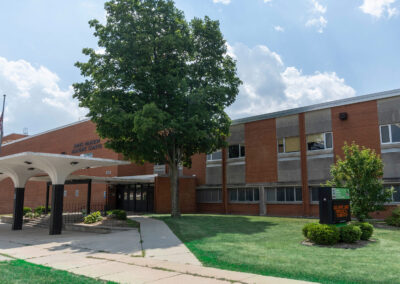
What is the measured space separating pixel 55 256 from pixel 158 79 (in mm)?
14284

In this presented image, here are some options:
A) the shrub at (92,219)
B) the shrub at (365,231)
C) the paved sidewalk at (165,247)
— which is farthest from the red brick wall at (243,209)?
the shrub at (365,231)

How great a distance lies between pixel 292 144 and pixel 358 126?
17.4 ft

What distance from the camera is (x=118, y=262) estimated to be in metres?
9.88

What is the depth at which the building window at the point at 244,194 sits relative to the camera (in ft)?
98.2

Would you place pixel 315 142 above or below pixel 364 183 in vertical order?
above

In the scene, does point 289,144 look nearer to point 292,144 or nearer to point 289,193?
point 292,144

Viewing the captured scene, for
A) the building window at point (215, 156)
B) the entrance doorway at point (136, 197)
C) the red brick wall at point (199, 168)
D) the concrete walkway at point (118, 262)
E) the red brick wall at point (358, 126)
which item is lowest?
the concrete walkway at point (118, 262)

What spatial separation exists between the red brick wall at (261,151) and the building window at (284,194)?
0.94 meters

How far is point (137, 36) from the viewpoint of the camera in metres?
22.2

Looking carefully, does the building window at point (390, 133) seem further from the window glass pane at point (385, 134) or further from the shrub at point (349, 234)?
the shrub at point (349, 234)

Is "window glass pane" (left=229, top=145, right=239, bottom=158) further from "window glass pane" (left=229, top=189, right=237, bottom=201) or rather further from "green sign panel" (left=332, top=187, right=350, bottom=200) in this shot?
"green sign panel" (left=332, top=187, right=350, bottom=200)

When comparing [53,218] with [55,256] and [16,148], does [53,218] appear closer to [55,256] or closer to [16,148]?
[55,256]

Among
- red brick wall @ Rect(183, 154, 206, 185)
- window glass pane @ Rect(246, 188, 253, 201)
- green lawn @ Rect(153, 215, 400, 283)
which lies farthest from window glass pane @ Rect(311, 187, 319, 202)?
red brick wall @ Rect(183, 154, 206, 185)

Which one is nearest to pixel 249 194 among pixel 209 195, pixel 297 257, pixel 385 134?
pixel 209 195
